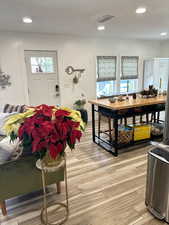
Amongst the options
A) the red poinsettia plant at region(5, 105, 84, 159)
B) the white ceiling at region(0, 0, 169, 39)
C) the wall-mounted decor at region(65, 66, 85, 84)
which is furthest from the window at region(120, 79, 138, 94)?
the red poinsettia plant at region(5, 105, 84, 159)

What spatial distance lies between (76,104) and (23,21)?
8.36 feet

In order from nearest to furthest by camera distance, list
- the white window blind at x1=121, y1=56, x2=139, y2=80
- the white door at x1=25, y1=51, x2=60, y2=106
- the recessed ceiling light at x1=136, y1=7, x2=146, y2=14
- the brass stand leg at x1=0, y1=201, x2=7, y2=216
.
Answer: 1. the brass stand leg at x1=0, y1=201, x2=7, y2=216
2. the recessed ceiling light at x1=136, y1=7, x2=146, y2=14
3. the white door at x1=25, y1=51, x2=60, y2=106
4. the white window blind at x1=121, y1=56, x2=139, y2=80

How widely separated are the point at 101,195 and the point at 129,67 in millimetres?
4692

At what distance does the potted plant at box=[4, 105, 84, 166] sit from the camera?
1.23 m

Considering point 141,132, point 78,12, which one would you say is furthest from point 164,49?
point 78,12

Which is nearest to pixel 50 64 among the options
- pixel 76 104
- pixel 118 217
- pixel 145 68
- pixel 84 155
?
pixel 76 104

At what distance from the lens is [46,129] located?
3.98 feet

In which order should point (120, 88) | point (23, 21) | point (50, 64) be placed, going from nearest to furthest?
point (23, 21), point (50, 64), point (120, 88)

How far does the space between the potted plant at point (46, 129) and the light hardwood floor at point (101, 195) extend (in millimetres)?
908

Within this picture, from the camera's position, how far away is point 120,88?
582 cm

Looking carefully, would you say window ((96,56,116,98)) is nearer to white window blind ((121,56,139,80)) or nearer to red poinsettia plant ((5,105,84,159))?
white window blind ((121,56,139,80))

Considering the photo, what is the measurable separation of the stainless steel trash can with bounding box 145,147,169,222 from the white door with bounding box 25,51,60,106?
11.8 feet

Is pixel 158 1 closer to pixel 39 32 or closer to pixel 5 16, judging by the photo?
pixel 5 16

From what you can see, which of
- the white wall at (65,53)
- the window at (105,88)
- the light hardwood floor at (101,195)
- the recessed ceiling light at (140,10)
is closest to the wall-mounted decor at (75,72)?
the white wall at (65,53)
